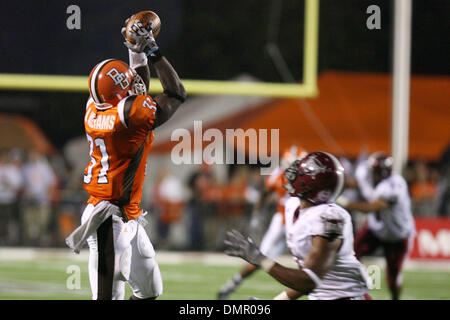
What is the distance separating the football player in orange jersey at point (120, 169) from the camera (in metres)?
5.32

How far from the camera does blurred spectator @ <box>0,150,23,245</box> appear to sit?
14.2 meters

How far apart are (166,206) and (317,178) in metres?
9.86

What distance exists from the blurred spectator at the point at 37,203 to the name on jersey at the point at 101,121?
9.26 meters

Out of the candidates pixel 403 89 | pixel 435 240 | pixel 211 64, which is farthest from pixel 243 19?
pixel 435 240

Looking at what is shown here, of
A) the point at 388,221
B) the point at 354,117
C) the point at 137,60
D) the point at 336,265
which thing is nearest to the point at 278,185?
the point at 388,221

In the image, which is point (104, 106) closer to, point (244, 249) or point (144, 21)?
point (144, 21)

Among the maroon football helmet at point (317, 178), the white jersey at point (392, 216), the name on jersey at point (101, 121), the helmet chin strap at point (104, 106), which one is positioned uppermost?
the helmet chin strap at point (104, 106)

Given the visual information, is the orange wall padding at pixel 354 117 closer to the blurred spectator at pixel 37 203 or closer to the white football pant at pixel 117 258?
the blurred spectator at pixel 37 203

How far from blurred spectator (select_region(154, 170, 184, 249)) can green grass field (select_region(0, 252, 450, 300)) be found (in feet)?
3.99

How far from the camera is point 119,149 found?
17.8ft

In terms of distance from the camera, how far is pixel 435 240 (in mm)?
13930

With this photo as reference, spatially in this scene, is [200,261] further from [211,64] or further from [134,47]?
[134,47]

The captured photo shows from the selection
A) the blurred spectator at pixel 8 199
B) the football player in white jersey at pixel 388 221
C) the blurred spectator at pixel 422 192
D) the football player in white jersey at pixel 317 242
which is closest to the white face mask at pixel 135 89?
the football player in white jersey at pixel 317 242

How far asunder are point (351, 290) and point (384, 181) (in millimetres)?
4560
